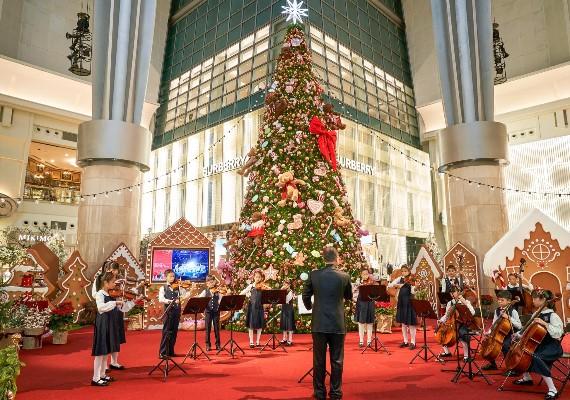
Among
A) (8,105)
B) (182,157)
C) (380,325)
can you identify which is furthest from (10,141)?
(380,325)

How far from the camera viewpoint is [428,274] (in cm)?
1390

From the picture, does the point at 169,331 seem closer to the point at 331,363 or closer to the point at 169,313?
the point at 169,313

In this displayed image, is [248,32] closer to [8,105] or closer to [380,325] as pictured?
[8,105]

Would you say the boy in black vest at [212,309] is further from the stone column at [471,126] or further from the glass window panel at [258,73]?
→ the glass window panel at [258,73]

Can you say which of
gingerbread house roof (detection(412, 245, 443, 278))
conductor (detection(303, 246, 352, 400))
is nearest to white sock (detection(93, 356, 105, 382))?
conductor (detection(303, 246, 352, 400))

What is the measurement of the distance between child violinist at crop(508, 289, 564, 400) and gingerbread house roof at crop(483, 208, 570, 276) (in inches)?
280

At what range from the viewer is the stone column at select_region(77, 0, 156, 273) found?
13500 millimetres

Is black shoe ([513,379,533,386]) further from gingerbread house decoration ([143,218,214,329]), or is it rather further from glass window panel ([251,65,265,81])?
glass window panel ([251,65,265,81])

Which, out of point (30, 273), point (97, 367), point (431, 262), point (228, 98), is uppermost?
point (228, 98)

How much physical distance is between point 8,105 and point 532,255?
23476 millimetres

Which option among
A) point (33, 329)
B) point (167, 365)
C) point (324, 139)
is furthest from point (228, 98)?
point (167, 365)

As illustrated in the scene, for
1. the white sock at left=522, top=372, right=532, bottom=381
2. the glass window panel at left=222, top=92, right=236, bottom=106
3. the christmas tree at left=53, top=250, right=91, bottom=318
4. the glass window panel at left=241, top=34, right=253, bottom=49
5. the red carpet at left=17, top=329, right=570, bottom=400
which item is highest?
the glass window panel at left=241, top=34, right=253, bottom=49

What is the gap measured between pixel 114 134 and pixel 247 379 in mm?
10713

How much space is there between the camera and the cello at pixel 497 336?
209 inches
